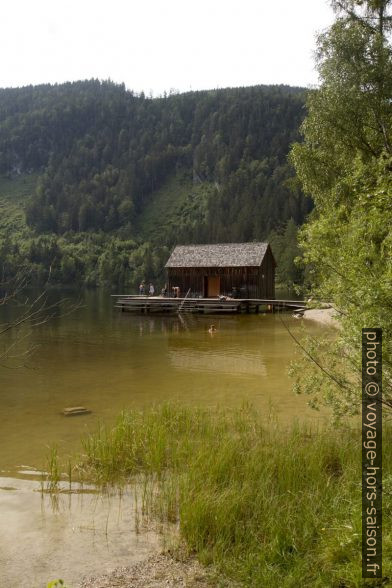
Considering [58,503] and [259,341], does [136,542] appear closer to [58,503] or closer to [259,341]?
[58,503]

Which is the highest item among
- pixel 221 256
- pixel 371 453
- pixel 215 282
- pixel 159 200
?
pixel 159 200

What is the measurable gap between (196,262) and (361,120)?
31.2m

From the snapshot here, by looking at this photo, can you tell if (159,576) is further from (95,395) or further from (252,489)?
(95,395)

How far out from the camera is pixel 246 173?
155625mm

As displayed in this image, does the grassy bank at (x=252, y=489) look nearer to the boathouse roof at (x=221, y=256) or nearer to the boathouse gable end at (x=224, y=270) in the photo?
the boathouse gable end at (x=224, y=270)

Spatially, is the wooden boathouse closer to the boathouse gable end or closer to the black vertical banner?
the boathouse gable end

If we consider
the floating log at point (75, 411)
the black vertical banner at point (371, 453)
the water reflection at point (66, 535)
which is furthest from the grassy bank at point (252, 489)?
the floating log at point (75, 411)

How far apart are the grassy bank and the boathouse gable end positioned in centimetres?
3874

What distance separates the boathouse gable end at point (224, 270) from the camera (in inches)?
1906

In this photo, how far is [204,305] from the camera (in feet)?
150

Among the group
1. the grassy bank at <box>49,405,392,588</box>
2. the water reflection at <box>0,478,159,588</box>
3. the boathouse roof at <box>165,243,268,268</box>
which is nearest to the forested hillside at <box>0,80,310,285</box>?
the boathouse roof at <box>165,243,268,268</box>

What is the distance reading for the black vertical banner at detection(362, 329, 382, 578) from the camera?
451 cm

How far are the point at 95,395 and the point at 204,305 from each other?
31572mm

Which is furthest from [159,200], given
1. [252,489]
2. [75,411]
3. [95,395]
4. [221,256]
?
[252,489]
